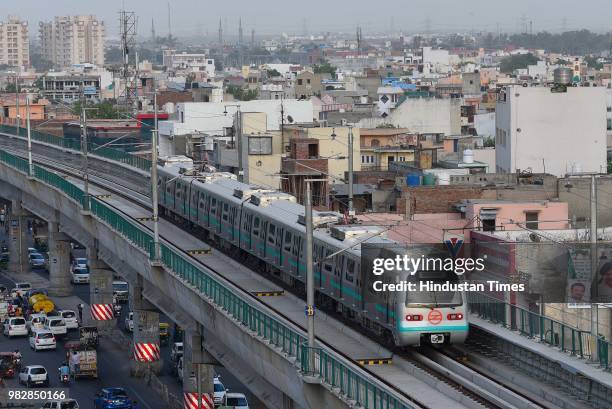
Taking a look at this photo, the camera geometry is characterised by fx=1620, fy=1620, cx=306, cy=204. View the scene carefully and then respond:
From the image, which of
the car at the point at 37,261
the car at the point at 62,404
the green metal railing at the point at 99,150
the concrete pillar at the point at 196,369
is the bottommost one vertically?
the car at the point at 37,261

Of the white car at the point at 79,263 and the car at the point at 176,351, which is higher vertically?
the car at the point at 176,351

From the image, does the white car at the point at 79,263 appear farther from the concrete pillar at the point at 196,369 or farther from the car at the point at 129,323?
the concrete pillar at the point at 196,369

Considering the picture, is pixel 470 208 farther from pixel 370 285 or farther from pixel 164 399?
pixel 370 285

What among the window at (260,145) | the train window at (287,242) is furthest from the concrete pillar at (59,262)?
the train window at (287,242)

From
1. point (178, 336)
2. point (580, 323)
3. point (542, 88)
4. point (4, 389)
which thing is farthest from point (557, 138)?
point (580, 323)

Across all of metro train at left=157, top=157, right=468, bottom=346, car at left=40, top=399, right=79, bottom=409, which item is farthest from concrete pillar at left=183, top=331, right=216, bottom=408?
car at left=40, top=399, right=79, bottom=409

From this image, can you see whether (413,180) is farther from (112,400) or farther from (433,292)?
(433,292)

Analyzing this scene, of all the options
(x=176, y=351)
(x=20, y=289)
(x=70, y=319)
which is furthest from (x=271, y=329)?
(x=20, y=289)
